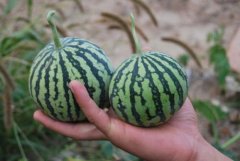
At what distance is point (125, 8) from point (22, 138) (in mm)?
2975

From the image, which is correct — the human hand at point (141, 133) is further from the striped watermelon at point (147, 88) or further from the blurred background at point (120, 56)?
the blurred background at point (120, 56)

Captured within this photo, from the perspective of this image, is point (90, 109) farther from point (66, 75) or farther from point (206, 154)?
point (206, 154)

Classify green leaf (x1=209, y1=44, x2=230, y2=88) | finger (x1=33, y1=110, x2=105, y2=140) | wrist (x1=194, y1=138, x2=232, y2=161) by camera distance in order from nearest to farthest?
finger (x1=33, y1=110, x2=105, y2=140)
wrist (x1=194, y1=138, x2=232, y2=161)
green leaf (x1=209, y1=44, x2=230, y2=88)

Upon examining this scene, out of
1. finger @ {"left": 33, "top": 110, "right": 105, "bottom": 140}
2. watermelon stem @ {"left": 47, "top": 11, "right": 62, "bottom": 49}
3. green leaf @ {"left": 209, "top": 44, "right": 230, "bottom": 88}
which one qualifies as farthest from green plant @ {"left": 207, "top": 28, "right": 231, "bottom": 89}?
watermelon stem @ {"left": 47, "top": 11, "right": 62, "bottom": 49}

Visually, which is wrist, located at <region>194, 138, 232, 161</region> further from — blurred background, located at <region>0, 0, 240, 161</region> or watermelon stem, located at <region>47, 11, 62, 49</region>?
watermelon stem, located at <region>47, 11, 62, 49</region>

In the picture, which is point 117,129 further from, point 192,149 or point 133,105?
point 192,149

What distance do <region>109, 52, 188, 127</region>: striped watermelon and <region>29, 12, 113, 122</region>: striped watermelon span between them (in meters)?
0.08

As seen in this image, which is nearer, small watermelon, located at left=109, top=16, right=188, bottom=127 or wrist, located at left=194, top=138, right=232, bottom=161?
small watermelon, located at left=109, top=16, right=188, bottom=127

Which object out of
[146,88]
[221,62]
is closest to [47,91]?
[146,88]

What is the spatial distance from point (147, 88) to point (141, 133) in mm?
247

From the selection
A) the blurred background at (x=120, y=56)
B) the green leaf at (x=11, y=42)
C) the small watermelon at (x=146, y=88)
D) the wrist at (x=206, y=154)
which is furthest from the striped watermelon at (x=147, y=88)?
the green leaf at (x=11, y=42)

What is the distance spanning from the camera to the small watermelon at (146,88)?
207 cm

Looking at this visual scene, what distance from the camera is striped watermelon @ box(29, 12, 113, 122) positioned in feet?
6.96

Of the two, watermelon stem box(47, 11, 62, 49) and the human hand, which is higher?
watermelon stem box(47, 11, 62, 49)
